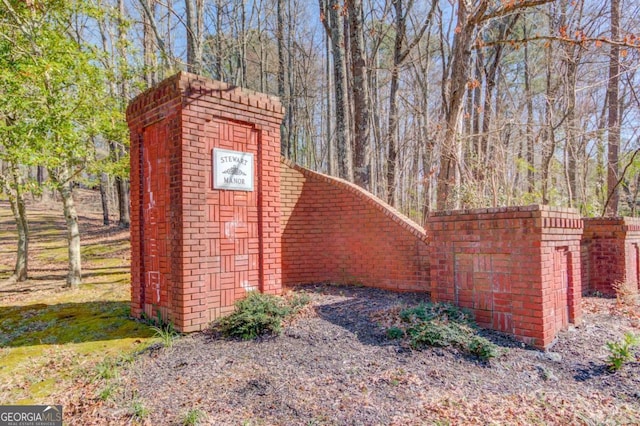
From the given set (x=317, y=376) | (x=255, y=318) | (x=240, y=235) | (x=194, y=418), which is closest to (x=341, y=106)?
(x=240, y=235)

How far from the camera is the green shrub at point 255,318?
4672 millimetres

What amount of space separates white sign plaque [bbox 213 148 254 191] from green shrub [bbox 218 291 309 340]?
160cm

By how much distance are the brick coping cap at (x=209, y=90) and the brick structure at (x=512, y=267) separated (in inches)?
120

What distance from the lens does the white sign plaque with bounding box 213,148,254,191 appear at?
17.0 ft

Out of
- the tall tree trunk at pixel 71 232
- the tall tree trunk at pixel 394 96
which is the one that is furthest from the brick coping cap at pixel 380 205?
the tall tree trunk at pixel 394 96

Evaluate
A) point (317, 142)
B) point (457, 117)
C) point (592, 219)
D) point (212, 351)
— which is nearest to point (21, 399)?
point (212, 351)

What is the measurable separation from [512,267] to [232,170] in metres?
3.87

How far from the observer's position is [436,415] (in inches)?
121

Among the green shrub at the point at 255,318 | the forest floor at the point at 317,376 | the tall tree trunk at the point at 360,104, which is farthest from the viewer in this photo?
the tall tree trunk at the point at 360,104

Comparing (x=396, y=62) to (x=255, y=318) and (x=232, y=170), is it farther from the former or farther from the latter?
(x=255, y=318)

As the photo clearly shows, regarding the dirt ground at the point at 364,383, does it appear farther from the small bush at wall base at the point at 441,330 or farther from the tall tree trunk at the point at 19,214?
the tall tree trunk at the point at 19,214

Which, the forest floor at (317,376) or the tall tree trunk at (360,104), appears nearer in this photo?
the forest floor at (317,376)

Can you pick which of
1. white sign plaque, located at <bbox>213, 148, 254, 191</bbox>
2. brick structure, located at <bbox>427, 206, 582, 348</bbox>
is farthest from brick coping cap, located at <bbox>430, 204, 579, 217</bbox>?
white sign plaque, located at <bbox>213, 148, 254, 191</bbox>

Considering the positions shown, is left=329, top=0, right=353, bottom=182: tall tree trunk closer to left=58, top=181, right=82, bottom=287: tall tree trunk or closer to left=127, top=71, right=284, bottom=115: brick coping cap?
left=127, top=71, right=284, bottom=115: brick coping cap
